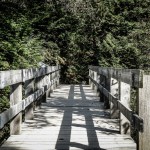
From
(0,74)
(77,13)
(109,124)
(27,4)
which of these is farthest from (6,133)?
(77,13)

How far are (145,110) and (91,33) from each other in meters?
22.8

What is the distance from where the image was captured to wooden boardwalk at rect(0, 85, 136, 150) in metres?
5.38

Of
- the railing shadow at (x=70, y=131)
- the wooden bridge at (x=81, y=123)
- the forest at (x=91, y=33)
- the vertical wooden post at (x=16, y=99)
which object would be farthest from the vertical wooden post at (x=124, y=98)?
the forest at (x=91, y=33)

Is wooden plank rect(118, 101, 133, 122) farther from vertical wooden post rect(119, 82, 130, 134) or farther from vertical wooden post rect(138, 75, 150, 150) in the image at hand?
vertical wooden post rect(138, 75, 150, 150)

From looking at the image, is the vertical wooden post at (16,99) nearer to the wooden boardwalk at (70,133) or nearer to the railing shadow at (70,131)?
the wooden boardwalk at (70,133)

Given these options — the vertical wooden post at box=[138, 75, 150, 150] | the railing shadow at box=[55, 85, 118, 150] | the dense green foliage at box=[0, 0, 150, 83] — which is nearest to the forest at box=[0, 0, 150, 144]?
the dense green foliage at box=[0, 0, 150, 83]

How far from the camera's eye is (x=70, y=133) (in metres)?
6.27

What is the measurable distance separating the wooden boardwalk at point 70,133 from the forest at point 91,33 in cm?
1085

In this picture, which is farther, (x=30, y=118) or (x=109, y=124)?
(x=30, y=118)

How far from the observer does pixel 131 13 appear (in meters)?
25.2

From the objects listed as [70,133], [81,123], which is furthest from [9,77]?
[81,123]

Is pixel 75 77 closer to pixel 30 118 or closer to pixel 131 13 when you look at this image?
pixel 131 13

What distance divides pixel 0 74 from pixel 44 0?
18.6 metres

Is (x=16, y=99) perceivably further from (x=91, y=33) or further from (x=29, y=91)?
(x=91, y=33)
